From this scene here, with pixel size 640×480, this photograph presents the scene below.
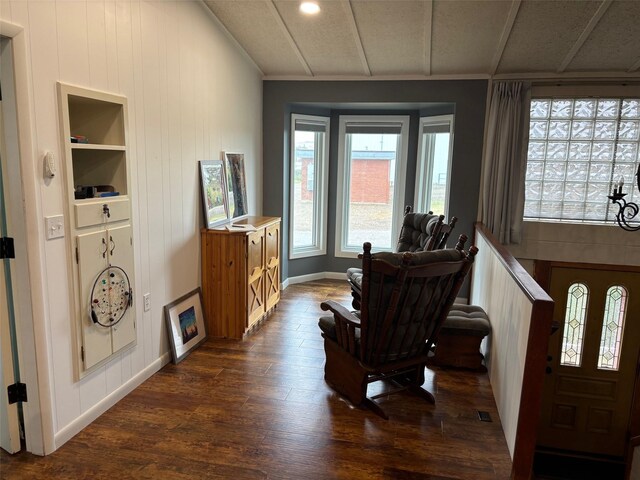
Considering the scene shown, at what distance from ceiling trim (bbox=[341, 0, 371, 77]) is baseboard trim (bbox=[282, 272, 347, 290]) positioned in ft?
8.68

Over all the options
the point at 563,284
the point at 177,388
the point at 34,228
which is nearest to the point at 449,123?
the point at 563,284

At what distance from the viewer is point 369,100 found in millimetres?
5051

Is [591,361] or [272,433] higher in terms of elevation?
[272,433]

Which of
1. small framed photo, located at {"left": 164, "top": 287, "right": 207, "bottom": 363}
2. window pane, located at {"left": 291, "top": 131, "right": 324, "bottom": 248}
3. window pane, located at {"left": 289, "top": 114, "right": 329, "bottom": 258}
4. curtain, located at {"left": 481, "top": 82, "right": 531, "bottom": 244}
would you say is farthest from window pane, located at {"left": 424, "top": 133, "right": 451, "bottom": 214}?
small framed photo, located at {"left": 164, "top": 287, "right": 207, "bottom": 363}

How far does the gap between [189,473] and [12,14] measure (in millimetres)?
2273

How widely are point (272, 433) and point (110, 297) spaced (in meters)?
1.26

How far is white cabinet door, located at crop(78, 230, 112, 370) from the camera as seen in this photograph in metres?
2.44

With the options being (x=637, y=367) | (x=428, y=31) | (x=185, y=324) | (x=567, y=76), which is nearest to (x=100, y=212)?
(x=185, y=324)

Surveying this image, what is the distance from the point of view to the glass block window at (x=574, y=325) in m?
4.73

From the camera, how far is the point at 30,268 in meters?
2.14

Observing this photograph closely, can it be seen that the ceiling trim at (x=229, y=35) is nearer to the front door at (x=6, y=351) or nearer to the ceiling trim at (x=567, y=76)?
the front door at (x=6, y=351)

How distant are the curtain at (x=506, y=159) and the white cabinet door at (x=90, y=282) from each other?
3.79m

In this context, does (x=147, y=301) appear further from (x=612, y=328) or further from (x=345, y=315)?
(x=612, y=328)

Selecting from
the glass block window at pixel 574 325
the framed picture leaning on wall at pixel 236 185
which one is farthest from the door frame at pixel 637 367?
the framed picture leaning on wall at pixel 236 185
